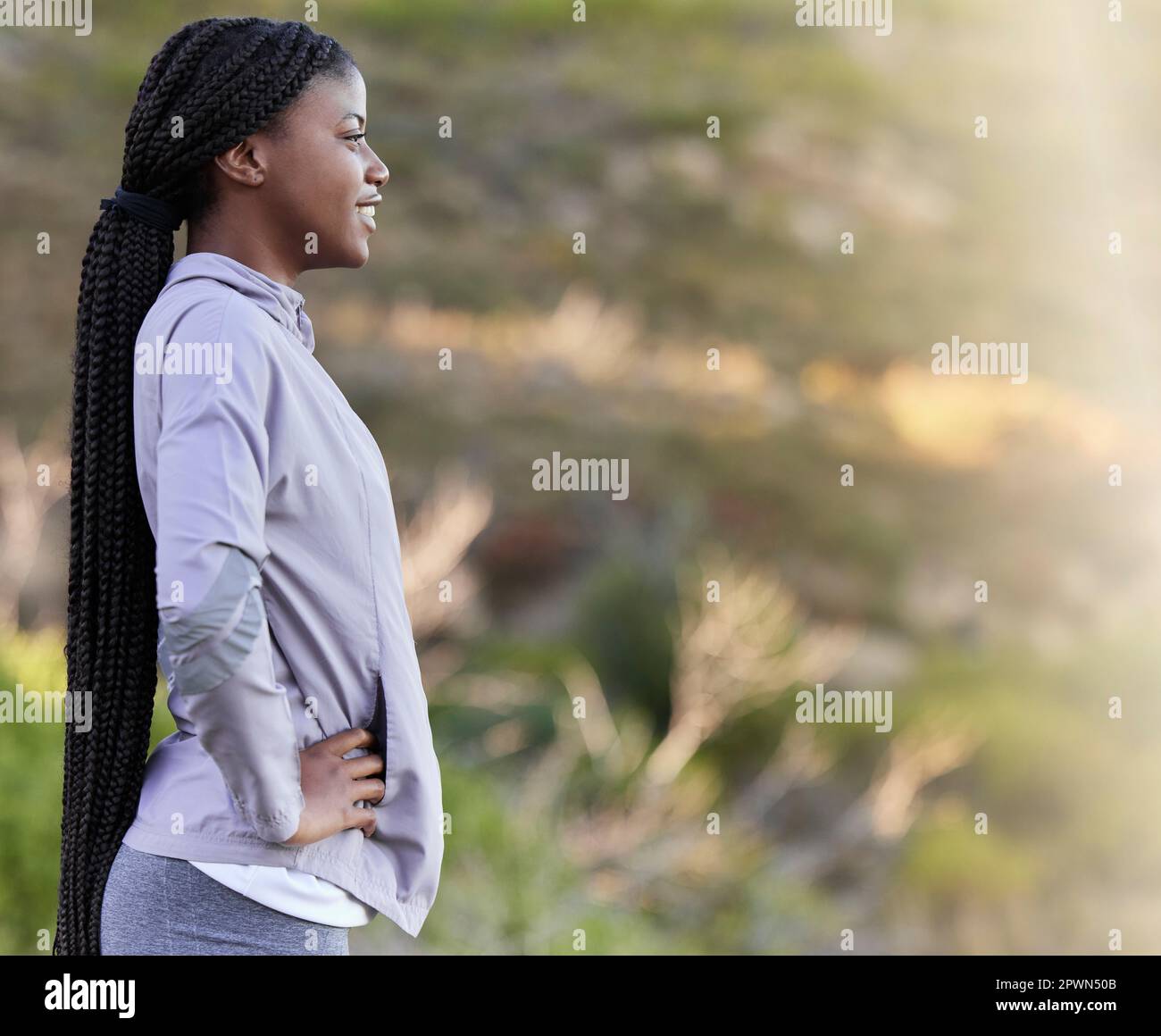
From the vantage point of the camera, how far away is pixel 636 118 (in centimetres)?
1009

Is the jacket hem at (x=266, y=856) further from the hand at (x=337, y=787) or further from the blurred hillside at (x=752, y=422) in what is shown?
the blurred hillside at (x=752, y=422)

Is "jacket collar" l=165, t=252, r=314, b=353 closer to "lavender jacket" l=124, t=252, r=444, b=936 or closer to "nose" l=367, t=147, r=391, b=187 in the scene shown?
"lavender jacket" l=124, t=252, r=444, b=936

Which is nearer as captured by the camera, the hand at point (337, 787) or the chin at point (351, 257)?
the hand at point (337, 787)

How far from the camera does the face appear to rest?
1.44 meters

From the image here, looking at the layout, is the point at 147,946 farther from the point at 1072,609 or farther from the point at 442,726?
the point at 1072,609

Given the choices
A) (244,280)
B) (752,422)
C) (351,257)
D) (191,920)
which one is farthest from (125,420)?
(752,422)

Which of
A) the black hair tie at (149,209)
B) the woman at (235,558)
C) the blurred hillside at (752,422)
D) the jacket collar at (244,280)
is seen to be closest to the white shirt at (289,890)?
the woman at (235,558)

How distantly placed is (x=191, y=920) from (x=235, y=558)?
363mm

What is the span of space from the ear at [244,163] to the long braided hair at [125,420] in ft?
0.03

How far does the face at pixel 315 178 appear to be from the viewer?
1.44m

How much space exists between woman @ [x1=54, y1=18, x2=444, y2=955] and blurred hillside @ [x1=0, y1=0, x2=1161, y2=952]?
11.3 feet

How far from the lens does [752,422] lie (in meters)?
9.12
